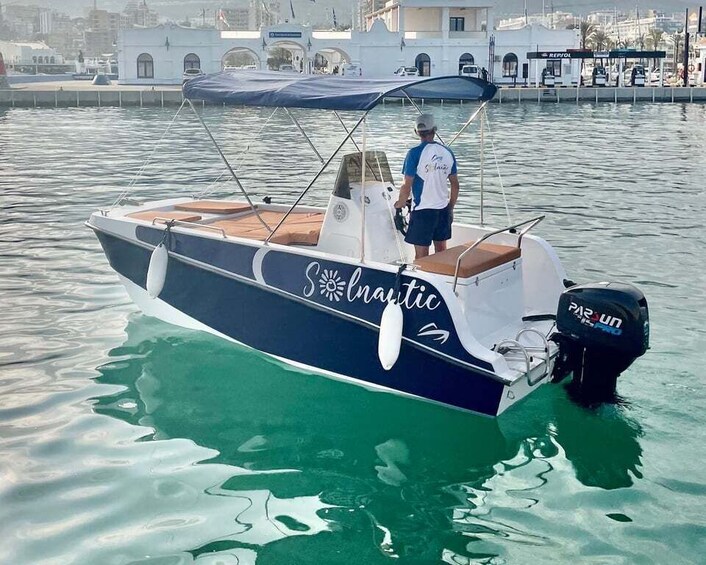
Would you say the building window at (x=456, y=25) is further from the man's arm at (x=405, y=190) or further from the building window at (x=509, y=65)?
the man's arm at (x=405, y=190)

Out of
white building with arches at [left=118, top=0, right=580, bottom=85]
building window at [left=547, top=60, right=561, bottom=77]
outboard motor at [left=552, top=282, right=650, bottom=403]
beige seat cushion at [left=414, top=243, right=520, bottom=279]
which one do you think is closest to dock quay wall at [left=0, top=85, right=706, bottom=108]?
building window at [left=547, top=60, right=561, bottom=77]

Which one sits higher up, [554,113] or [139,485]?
[554,113]

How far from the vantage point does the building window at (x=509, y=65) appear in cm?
7575

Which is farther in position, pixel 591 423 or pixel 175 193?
pixel 175 193

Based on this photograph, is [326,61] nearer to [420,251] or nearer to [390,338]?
[420,251]

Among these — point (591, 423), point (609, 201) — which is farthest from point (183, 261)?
point (609, 201)

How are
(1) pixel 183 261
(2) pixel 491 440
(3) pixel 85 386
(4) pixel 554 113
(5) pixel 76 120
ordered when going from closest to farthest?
(2) pixel 491 440, (3) pixel 85 386, (1) pixel 183 261, (5) pixel 76 120, (4) pixel 554 113

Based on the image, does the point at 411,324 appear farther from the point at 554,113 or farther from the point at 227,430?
the point at 554,113

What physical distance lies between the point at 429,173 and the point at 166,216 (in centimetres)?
311

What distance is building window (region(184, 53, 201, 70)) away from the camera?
7312 cm

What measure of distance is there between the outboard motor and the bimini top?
7.49ft

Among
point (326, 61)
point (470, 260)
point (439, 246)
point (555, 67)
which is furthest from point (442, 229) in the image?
point (326, 61)

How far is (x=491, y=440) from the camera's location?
7.01m

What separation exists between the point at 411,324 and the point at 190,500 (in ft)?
7.11
